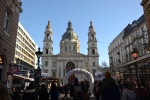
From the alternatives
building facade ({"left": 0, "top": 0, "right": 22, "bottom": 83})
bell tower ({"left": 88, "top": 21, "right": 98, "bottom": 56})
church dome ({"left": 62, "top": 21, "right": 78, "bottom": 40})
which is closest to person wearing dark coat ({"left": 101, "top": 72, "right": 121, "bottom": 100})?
building facade ({"left": 0, "top": 0, "right": 22, "bottom": 83})

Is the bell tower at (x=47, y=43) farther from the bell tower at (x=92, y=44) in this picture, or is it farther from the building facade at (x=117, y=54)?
the building facade at (x=117, y=54)

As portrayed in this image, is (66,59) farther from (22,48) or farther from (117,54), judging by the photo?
(117,54)

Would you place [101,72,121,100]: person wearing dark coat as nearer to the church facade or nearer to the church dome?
the church facade

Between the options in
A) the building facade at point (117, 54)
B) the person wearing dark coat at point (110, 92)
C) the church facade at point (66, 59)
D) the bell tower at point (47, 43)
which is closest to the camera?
the person wearing dark coat at point (110, 92)

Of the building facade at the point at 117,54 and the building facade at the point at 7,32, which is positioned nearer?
the building facade at the point at 7,32

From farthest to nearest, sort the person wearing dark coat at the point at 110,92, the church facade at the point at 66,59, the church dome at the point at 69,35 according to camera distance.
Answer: the church dome at the point at 69,35, the church facade at the point at 66,59, the person wearing dark coat at the point at 110,92

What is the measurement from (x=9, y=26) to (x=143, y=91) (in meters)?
11.5

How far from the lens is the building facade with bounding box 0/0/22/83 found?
39.4 feet

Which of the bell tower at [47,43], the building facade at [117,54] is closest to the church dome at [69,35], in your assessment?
the bell tower at [47,43]

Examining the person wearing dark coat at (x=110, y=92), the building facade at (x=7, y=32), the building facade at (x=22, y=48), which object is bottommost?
the person wearing dark coat at (x=110, y=92)

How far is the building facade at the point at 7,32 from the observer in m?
12.0

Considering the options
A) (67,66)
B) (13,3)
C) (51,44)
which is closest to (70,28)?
(51,44)

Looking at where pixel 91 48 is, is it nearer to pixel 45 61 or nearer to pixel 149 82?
pixel 45 61

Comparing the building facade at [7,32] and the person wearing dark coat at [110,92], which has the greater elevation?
the building facade at [7,32]
